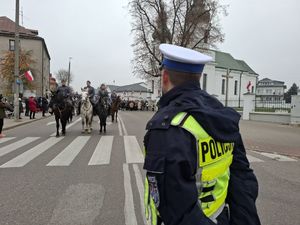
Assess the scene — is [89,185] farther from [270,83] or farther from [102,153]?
[270,83]

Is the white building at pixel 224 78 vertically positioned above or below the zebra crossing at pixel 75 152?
above

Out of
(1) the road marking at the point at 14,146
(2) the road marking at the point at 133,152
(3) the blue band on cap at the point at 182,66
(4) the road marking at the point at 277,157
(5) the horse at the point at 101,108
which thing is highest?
(3) the blue band on cap at the point at 182,66

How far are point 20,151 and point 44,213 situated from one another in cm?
668

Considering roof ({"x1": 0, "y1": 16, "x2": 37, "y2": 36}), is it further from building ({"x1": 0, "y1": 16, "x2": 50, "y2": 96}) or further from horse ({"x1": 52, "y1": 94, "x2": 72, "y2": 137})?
horse ({"x1": 52, "y1": 94, "x2": 72, "y2": 137})

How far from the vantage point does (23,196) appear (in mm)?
6246

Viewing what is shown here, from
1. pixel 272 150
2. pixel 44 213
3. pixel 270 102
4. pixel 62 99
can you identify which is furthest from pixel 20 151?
pixel 270 102

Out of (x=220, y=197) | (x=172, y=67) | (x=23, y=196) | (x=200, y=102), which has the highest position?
(x=172, y=67)

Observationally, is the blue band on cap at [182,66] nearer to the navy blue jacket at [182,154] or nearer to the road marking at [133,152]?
the navy blue jacket at [182,154]

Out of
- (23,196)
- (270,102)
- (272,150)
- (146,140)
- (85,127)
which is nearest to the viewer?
(146,140)

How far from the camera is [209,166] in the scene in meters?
1.95

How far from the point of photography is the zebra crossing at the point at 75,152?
31.6 feet

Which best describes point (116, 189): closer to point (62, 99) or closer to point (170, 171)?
point (170, 171)

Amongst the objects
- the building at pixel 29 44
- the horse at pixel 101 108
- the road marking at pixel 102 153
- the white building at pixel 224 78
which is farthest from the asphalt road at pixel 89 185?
the white building at pixel 224 78

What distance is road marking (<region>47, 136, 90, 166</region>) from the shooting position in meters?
9.36
